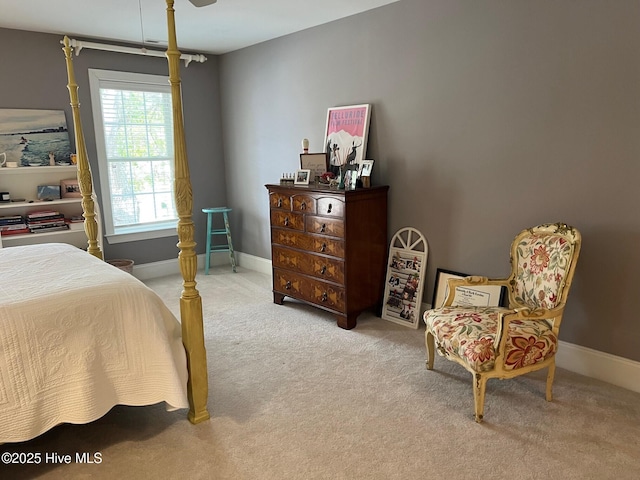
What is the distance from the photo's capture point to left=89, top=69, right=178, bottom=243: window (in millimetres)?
4543

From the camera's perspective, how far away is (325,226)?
353 cm

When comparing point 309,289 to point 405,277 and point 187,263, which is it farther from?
point 187,263

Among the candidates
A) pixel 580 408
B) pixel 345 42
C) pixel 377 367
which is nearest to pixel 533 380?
pixel 580 408

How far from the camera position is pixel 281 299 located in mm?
4082

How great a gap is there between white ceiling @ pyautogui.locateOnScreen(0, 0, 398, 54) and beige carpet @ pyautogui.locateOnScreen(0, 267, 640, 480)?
8.12 feet

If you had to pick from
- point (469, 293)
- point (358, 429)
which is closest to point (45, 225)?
point (358, 429)

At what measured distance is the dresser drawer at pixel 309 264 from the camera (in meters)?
3.52

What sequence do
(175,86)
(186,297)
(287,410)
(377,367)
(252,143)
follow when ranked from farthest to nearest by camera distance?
(252,143)
(377,367)
(287,410)
(186,297)
(175,86)

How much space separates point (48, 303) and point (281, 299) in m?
2.25

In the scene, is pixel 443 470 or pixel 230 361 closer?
pixel 443 470

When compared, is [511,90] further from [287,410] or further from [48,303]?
[48,303]

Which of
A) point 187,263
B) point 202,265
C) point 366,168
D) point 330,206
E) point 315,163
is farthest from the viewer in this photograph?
point 202,265

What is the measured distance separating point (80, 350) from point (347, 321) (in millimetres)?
1949

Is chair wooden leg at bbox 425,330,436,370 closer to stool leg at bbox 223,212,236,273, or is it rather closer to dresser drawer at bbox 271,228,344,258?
dresser drawer at bbox 271,228,344,258
